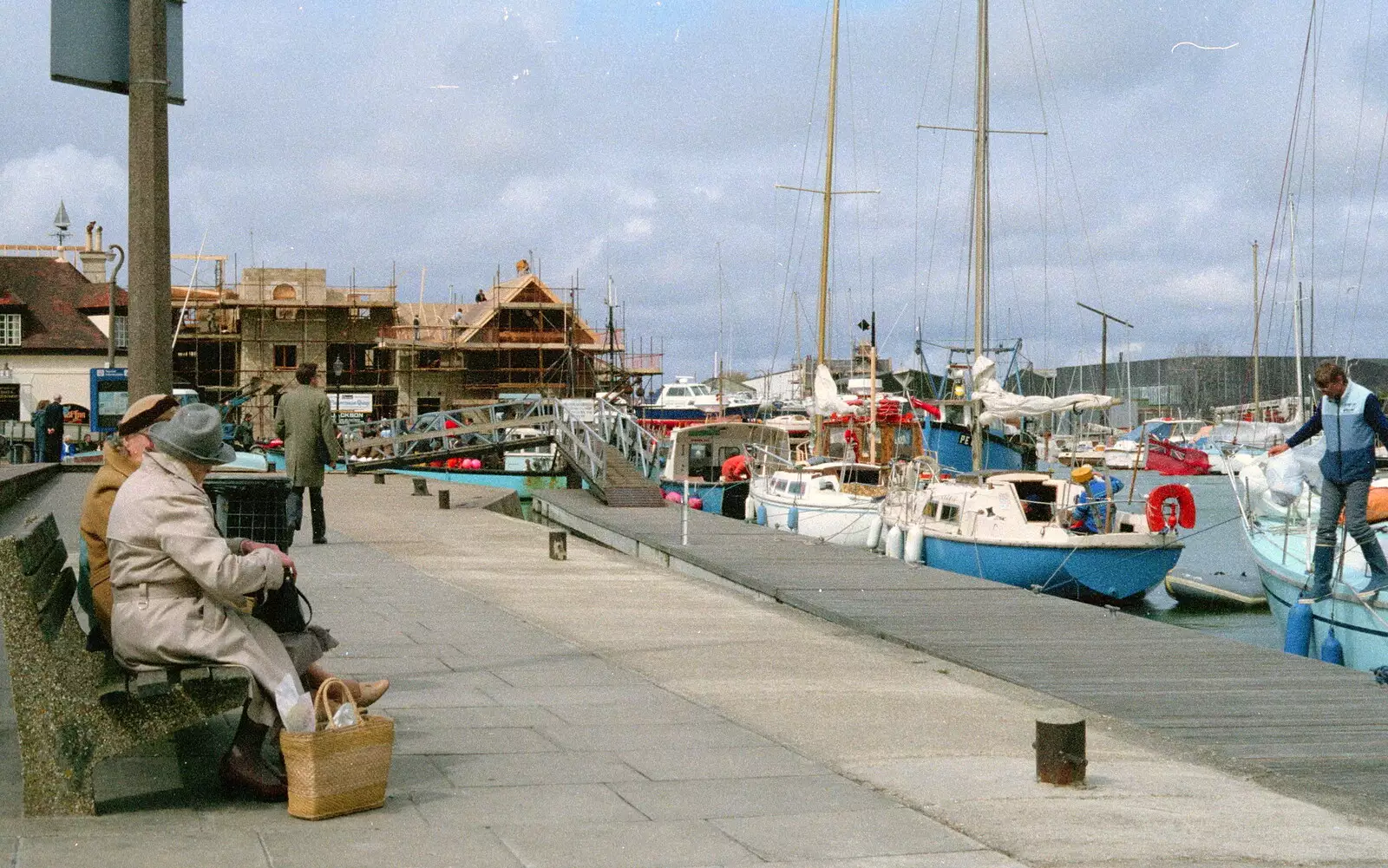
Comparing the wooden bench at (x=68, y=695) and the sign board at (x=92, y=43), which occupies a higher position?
the sign board at (x=92, y=43)

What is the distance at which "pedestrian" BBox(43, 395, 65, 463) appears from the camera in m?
38.1

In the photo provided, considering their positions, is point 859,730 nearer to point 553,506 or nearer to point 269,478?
point 269,478

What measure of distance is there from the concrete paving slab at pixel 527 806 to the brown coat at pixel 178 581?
2.48ft

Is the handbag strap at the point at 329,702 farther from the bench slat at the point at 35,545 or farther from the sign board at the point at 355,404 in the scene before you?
the sign board at the point at 355,404

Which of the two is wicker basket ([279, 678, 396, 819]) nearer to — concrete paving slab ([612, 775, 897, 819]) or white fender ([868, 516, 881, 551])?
concrete paving slab ([612, 775, 897, 819])

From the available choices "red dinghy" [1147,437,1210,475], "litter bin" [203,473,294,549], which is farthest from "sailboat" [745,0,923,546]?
"red dinghy" [1147,437,1210,475]

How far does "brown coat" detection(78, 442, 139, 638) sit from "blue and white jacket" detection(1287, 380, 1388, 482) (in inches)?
403

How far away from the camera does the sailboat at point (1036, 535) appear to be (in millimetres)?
24891

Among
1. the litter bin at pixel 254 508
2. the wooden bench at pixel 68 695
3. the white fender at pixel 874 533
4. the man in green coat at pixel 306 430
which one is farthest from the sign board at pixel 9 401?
the wooden bench at pixel 68 695

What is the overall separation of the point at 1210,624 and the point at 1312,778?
19707mm

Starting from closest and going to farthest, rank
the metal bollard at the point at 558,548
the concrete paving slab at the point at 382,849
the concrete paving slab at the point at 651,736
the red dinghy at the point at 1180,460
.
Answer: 1. the concrete paving slab at the point at 382,849
2. the concrete paving slab at the point at 651,736
3. the metal bollard at the point at 558,548
4. the red dinghy at the point at 1180,460

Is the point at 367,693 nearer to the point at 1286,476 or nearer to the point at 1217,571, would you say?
the point at 1286,476

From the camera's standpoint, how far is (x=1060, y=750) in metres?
6.52

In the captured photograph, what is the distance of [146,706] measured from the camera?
222 inches
